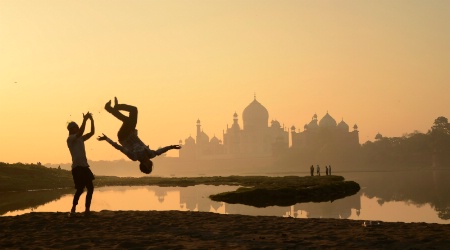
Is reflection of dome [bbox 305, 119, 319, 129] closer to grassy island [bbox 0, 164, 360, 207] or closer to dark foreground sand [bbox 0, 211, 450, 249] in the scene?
grassy island [bbox 0, 164, 360, 207]

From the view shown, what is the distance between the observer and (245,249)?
10.2m

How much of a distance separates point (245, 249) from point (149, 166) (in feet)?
14.3

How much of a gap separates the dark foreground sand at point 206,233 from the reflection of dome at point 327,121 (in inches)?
6711

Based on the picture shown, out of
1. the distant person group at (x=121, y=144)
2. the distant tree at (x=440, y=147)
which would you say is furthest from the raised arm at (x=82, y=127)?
the distant tree at (x=440, y=147)

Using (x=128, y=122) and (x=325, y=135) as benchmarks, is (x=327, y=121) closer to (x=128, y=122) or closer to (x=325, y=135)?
(x=325, y=135)

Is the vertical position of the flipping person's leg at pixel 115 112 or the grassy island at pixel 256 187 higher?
the flipping person's leg at pixel 115 112

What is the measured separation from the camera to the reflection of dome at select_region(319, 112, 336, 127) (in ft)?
600

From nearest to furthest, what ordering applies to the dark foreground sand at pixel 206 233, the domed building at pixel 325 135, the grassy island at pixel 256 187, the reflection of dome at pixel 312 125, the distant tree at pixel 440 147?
1. the dark foreground sand at pixel 206 233
2. the grassy island at pixel 256 187
3. the distant tree at pixel 440 147
4. the domed building at pixel 325 135
5. the reflection of dome at pixel 312 125

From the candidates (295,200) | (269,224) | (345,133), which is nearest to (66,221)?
(269,224)

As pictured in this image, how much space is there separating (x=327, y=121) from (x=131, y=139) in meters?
174

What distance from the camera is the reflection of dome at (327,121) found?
18288cm

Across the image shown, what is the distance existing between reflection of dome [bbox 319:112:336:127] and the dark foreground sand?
170462 mm

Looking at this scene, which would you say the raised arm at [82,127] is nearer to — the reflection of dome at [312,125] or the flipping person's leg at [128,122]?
the flipping person's leg at [128,122]

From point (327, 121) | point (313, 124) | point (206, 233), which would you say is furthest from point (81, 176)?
point (313, 124)
